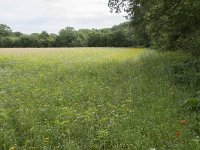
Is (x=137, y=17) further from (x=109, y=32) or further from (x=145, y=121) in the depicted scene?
(x=109, y=32)

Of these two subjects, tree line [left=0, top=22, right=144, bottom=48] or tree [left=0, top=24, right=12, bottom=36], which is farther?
tree [left=0, top=24, right=12, bottom=36]

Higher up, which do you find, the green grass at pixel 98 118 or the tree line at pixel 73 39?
the tree line at pixel 73 39

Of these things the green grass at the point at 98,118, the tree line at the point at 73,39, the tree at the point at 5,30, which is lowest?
the green grass at the point at 98,118

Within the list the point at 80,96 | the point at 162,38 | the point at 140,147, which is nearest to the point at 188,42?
the point at 162,38

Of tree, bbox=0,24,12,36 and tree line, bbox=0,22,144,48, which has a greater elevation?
tree, bbox=0,24,12,36

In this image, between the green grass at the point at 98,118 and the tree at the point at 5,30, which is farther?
the tree at the point at 5,30

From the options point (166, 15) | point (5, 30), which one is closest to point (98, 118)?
point (166, 15)

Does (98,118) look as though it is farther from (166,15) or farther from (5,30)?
→ (5,30)

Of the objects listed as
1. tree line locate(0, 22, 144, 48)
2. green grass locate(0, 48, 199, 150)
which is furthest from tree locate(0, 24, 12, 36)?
green grass locate(0, 48, 199, 150)

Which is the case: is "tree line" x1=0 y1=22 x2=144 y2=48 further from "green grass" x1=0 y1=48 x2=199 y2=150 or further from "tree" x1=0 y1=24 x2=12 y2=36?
"green grass" x1=0 y1=48 x2=199 y2=150

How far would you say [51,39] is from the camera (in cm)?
8456

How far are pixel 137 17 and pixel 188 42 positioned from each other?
4.54m

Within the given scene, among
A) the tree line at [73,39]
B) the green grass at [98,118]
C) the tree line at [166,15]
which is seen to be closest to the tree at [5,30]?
the tree line at [73,39]

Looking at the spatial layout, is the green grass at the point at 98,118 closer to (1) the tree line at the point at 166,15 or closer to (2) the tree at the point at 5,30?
(1) the tree line at the point at 166,15
